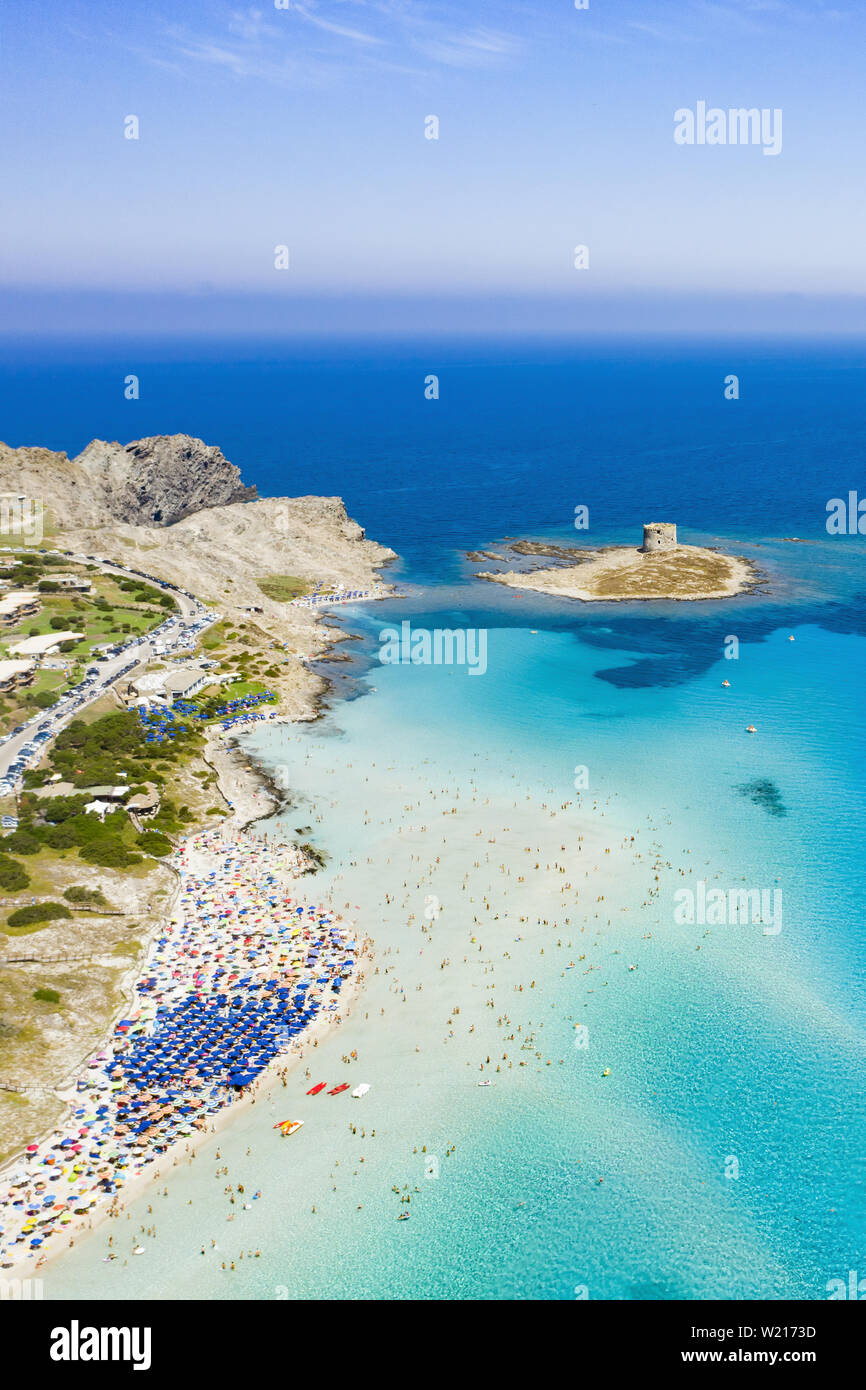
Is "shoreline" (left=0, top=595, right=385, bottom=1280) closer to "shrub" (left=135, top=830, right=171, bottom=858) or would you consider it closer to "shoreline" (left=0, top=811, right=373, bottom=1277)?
"shoreline" (left=0, top=811, right=373, bottom=1277)

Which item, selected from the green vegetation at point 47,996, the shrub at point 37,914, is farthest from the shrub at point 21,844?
the green vegetation at point 47,996

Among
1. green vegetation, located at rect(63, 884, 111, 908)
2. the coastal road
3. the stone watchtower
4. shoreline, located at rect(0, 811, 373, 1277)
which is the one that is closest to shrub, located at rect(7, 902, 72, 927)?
green vegetation, located at rect(63, 884, 111, 908)

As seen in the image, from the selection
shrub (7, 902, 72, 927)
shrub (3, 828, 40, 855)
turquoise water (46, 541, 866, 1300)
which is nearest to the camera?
turquoise water (46, 541, 866, 1300)

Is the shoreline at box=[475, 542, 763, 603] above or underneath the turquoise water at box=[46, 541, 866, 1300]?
above

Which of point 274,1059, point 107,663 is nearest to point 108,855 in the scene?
point 274,1059

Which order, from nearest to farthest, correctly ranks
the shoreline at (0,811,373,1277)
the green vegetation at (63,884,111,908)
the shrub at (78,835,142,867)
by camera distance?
the shoreline at (0,811,373,1277) < the green vegetation at (63,884,111,908) < the shrub at (78,835,142,867)

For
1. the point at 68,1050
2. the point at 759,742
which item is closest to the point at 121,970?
the point at 68,1050

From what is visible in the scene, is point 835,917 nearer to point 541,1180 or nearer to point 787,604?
point 541,1180
